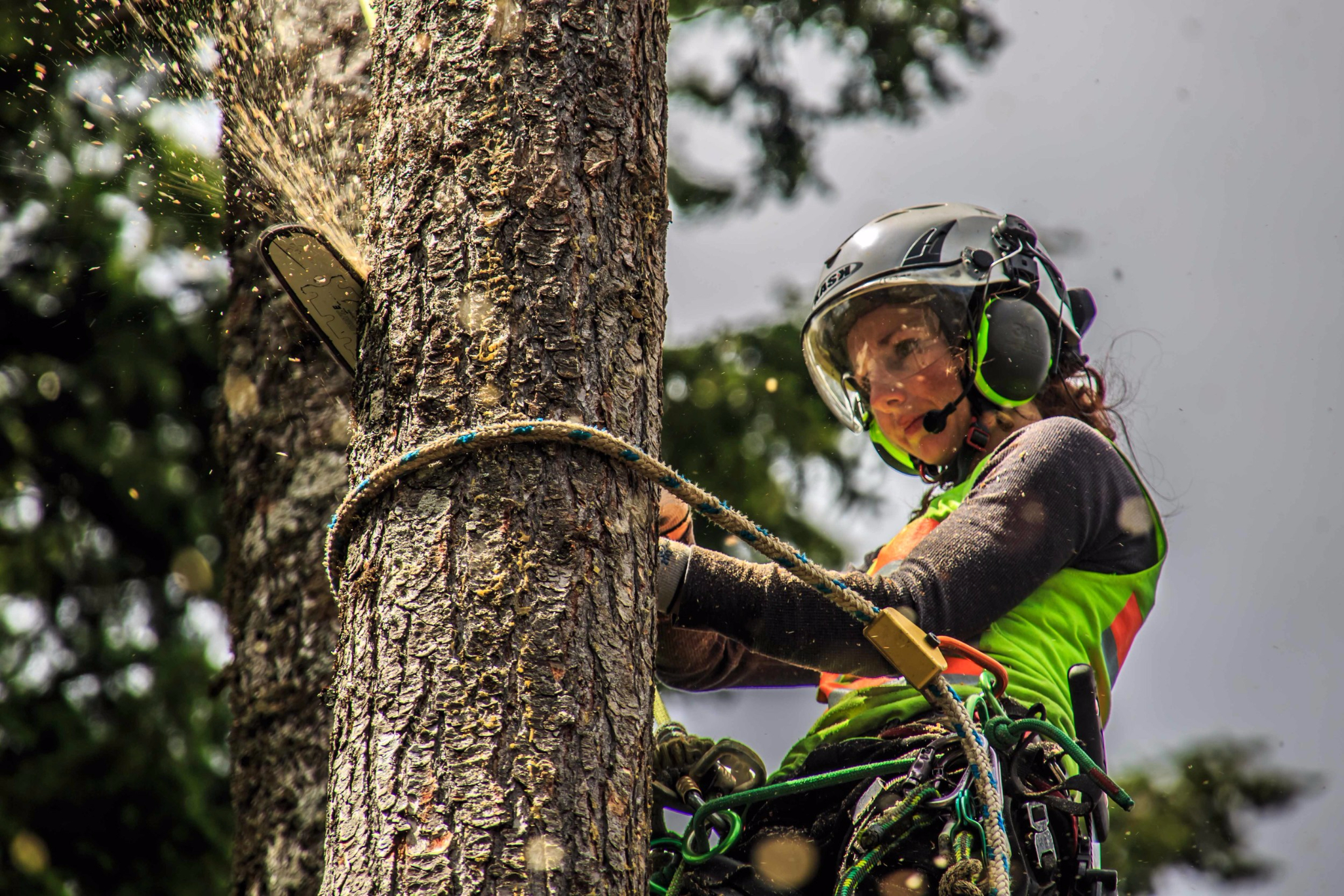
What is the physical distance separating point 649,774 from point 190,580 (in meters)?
5.12

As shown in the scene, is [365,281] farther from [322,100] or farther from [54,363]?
[54,363]

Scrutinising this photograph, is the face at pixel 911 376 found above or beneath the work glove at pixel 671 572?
above

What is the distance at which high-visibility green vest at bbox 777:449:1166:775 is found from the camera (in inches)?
86.4

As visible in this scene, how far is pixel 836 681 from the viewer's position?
2.51 m

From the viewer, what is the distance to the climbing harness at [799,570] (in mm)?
1420

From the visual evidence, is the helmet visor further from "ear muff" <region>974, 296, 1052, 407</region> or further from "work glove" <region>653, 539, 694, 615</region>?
"work glove" <region>653, 539, 694, 615</region>

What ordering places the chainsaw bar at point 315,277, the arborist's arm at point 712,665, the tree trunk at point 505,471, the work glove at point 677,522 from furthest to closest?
the arborist's arm at point 712,665 < the work glove at point 677,522 < the chainsaw bar at point 315,277 < the tree trunk at point 505,471

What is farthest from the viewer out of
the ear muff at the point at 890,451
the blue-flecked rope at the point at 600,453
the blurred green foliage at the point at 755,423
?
the blurred green foliage at the point at 755,423

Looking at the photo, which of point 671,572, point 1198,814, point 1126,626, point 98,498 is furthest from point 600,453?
point 1198,814

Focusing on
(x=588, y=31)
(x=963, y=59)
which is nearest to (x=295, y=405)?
(x=588, y=31)

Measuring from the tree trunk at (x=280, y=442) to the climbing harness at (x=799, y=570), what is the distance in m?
1.28

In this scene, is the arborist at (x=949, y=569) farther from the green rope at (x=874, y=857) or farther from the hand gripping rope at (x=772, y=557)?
the hand gripping rope at (x=772, y=557)

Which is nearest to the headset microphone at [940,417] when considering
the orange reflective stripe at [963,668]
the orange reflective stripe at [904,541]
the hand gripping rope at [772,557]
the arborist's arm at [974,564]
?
the orange reflective stripe at [904,541]

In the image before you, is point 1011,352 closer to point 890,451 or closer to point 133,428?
point 890,451
